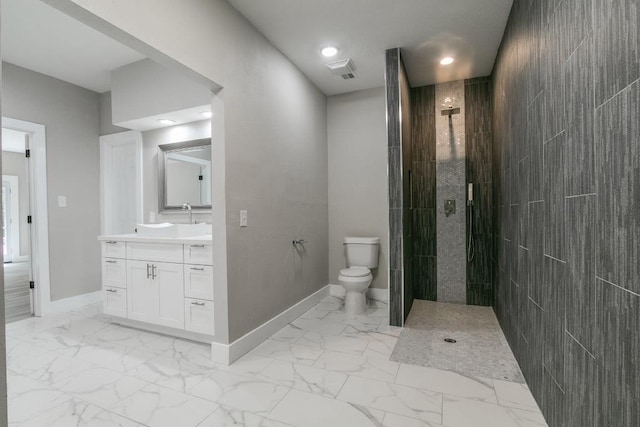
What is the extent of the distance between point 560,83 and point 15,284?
6827 millimetres

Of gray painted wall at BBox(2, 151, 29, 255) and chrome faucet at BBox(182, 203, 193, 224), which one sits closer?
chrome faucet at BBox(182, 203, 193, 224)

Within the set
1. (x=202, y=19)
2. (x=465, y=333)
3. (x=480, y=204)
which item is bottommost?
(x=465, y=333)

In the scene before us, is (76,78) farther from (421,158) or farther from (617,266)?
(617,266)

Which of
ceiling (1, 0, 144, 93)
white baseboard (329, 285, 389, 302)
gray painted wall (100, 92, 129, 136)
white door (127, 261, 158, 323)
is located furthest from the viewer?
gray painted wall (100, 92, 129, 136)

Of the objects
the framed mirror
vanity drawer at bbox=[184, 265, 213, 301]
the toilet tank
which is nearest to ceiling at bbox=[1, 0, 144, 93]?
the framed mirror

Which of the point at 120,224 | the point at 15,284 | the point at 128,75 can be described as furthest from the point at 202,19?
the point at 15,284

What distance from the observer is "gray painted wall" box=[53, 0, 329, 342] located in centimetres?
168

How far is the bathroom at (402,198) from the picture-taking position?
1031 mm

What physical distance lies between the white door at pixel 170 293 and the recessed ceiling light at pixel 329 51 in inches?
89.1

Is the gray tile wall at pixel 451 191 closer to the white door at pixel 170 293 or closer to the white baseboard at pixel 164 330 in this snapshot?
the white baseboard at pixel 164 330

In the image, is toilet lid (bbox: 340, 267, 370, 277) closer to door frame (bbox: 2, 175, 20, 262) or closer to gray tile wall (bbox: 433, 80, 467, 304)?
gray tile wall (bbox: 433, 80, 467, 304)

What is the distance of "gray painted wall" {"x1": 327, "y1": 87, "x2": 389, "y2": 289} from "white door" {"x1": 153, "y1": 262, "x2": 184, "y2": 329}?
189 cm

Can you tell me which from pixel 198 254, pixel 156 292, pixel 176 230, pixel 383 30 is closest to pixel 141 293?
pixel 156 292

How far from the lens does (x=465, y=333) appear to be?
2.62 meters
